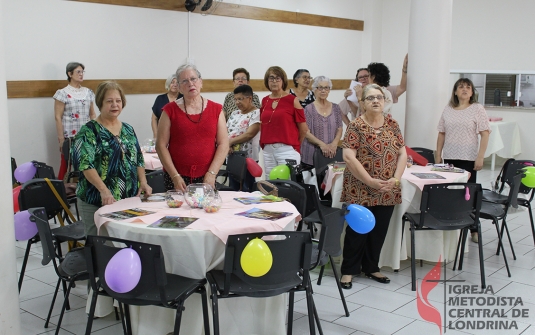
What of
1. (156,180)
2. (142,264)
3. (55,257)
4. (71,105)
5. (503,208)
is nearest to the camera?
(142,264)

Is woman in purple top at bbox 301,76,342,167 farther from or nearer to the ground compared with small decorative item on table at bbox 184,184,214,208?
farther from the ground

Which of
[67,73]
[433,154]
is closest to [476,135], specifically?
[433,154]

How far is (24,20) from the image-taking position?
6.95m

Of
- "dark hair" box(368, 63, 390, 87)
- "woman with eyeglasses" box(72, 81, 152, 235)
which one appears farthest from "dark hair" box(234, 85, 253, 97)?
"woman with eyeglasses" box(72, 81, 152, 235)

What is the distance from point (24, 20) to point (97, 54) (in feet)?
3.42

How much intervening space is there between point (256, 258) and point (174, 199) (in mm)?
1012

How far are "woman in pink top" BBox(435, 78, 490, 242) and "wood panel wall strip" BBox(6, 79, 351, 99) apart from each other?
4279 millimetres

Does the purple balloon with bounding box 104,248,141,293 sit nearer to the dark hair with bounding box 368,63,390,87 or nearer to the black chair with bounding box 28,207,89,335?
the black chair with bounding box 28,207,89,335

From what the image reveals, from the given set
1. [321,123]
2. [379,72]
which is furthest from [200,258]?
[379,72]

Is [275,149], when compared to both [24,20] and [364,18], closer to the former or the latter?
[24,20]

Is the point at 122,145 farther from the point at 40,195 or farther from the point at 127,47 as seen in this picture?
the point at 127,47

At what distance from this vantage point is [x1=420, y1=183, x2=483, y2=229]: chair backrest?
4.57 m

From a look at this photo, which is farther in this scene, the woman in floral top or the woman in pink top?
the woman in floral top

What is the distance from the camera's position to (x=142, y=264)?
3.01 metres
